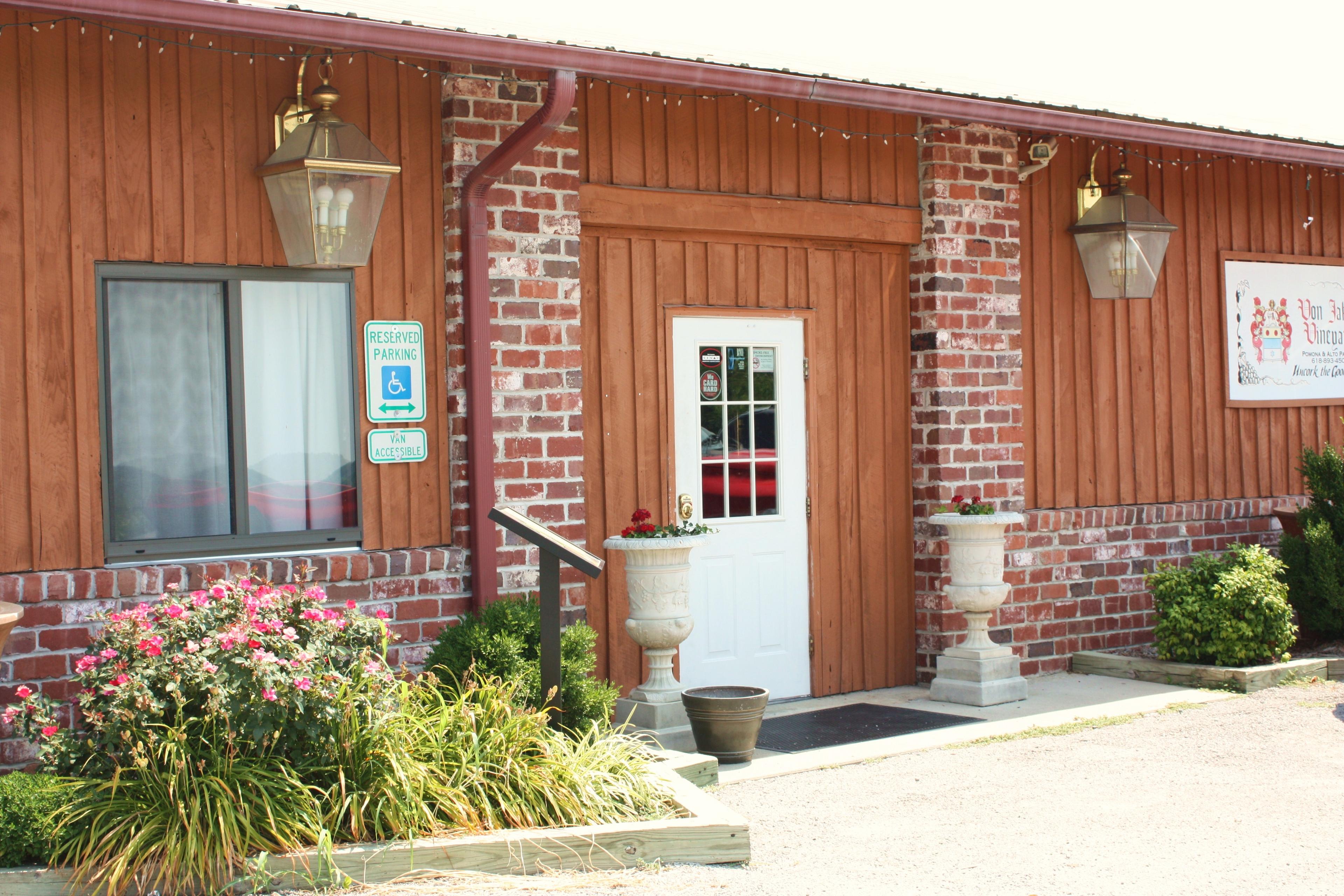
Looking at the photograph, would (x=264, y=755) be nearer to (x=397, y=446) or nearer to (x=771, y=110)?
(x=397, y=446)

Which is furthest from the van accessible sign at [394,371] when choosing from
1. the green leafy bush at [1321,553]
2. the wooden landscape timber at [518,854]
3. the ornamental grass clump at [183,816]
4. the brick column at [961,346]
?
the green leafy bush at [1321,553]

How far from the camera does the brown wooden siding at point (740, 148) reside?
7.17 metres

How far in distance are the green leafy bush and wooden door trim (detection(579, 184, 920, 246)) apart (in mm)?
3075

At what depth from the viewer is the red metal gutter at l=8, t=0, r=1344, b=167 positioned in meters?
5.15

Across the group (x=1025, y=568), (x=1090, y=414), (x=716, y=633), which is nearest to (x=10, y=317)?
(x=716, y=633)

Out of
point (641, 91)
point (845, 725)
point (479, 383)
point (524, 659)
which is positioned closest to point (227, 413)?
point (479, 383)

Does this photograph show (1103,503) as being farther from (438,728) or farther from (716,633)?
(438,728)

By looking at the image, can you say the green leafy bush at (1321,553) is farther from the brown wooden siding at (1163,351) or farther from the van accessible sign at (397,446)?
the van accessible sign at (397,446)

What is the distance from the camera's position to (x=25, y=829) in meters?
4.36

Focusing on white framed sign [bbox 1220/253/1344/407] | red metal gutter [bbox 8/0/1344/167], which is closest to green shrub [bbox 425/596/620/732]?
red metal gutter [bbox 8/0/1344/167]

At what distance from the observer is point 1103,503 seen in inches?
352

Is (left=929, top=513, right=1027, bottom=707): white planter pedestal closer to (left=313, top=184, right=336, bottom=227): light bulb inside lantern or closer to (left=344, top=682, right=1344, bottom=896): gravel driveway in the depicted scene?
(left=344, top=682, right=1344, bottom=896): gravel driveway

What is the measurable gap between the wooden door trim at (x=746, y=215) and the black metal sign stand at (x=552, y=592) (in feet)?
7.16

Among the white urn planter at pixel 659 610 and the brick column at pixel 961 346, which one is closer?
the white urn planter at pixel 659 610
